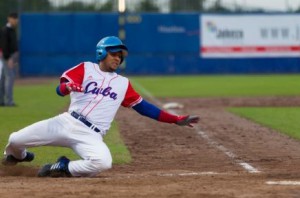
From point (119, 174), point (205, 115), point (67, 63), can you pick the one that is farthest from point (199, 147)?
point (67, 63)

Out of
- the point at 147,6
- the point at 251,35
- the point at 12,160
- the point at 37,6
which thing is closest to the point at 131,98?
the point at 12,160

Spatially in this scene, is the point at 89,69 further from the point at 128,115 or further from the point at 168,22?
the point at 168,22

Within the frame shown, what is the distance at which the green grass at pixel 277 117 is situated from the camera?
1508cm

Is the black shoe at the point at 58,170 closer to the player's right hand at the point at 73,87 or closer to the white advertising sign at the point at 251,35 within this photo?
the player's right hand at the point at 73,87

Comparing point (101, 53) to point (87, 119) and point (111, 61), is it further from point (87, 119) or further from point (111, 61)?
point (87, 119)

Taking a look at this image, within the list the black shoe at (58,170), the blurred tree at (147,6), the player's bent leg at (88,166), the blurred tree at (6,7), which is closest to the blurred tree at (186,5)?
the blurred tree at (147,6)

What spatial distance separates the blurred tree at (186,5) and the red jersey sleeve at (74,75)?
35303mm

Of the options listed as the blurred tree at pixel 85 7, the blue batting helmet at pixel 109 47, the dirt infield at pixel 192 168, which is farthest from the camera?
the blurred tree at pixel 85 7

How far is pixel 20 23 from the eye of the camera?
3978cm

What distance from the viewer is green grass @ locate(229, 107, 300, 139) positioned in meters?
15.1

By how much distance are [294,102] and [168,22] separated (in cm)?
1905

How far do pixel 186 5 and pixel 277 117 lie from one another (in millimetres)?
27211

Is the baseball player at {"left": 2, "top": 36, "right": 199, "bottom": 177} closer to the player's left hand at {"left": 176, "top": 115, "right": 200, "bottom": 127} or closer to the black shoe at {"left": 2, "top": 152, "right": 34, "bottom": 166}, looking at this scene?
the player's left hand at {"left": 176, "top": 115, "right": 200, "bottom": 127}

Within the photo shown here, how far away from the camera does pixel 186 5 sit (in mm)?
44469
